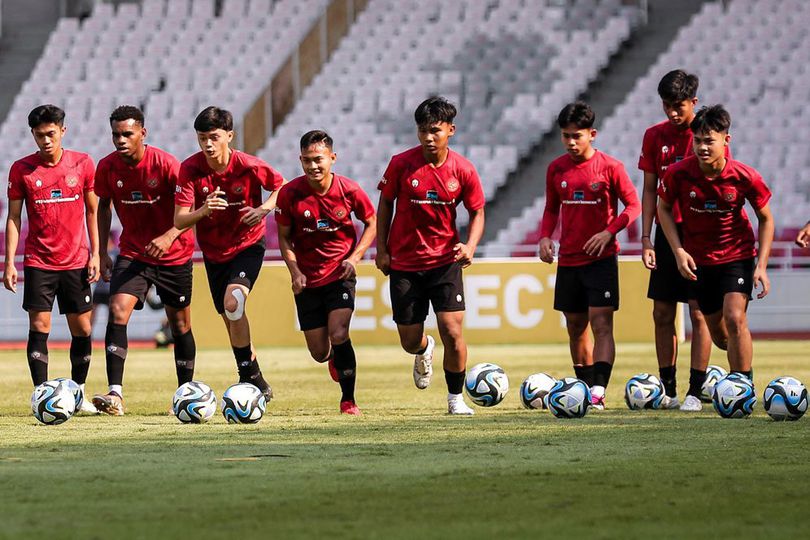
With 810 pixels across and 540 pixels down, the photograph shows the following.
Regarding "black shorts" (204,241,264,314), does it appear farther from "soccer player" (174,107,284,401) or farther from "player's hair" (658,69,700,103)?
"player's hair" (658,69,700,103)

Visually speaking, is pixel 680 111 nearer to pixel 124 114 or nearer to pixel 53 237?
pixel 124 114

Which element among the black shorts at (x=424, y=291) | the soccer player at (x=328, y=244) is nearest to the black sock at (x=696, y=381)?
the black shorts at (x=424, y=291)

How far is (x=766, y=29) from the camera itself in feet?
87.7

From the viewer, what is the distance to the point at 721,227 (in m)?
9.63

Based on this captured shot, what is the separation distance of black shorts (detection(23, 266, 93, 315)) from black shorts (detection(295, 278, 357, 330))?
1.56m

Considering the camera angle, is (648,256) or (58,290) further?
(58,290)

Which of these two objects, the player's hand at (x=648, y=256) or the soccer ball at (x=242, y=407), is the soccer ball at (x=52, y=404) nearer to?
the soccer ball at (x=242, y=407)

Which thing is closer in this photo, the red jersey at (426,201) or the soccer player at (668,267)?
the red jersey at (426,201)

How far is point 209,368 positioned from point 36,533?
37.0 ft

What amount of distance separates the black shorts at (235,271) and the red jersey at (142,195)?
13.0 inches

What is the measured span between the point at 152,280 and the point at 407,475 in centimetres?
444

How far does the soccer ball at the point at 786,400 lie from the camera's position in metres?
8.69

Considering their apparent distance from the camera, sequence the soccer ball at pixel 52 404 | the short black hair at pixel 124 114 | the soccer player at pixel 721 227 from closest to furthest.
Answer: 1. the soccer ball at pixel 52 404
2. the soccer player at pixel 721 227
3. the short black hair at pixel 124 114

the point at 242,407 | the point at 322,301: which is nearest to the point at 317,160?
the point at 322,301
